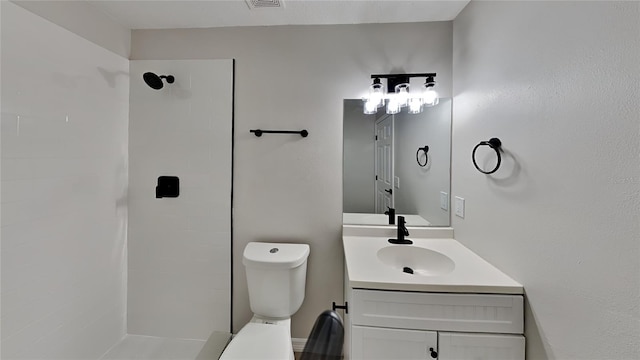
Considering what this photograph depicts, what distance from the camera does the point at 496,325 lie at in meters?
0.97

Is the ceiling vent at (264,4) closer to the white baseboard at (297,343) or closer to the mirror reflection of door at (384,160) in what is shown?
the mirror reflection of door at (384,160)

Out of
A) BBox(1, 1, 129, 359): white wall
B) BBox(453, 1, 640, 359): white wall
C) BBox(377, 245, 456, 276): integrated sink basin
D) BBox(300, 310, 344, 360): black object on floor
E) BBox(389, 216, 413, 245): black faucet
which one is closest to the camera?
BBox(300, 310, 344, 360): black object on floor

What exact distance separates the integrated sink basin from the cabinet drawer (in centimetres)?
37

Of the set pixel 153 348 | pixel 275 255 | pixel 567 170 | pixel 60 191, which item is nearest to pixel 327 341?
pixel 567 170

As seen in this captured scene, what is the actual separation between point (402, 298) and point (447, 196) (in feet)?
2.90

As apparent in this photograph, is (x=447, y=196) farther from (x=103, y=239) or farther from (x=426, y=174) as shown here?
(x=103, y=239)

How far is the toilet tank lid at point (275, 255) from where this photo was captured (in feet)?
4.74

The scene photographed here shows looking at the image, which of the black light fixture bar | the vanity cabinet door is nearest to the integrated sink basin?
the vanity cabinet door

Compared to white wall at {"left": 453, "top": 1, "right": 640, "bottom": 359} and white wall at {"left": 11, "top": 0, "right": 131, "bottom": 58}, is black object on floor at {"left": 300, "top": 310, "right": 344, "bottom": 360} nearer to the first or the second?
white wall at {"left": 453, "top": 1, "right": 640, "bottom": 359}

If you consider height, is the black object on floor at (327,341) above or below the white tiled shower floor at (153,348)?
above

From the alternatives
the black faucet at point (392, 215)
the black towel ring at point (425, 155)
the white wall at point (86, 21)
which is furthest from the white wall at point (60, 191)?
the black towel ring at point (425, 155)

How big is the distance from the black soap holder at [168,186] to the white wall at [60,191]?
0.99 ft

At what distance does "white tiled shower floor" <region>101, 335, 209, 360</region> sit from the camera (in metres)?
1.61

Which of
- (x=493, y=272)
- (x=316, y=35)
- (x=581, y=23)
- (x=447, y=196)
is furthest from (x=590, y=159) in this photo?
(x=316, y=35)
